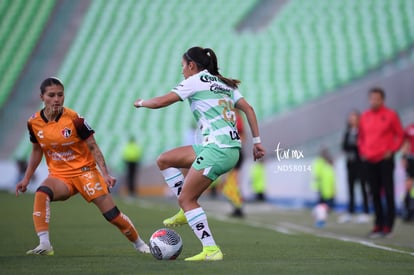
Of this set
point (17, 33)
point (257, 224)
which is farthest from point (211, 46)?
point (257, 224)

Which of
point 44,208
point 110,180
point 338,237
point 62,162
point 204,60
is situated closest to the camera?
point 204,60

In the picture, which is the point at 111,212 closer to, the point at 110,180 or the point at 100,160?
the point at 110,180

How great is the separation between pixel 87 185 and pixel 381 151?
572 cm

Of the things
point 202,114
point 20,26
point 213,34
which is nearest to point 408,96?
point 213,34

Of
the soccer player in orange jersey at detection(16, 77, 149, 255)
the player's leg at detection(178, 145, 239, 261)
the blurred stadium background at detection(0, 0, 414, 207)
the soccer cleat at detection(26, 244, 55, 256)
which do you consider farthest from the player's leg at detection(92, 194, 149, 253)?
the blurred stadium background at detection(0, 0, 414, 207)

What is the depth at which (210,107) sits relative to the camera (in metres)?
8.33

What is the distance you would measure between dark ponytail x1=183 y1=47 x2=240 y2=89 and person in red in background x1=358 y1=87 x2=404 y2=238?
548cm

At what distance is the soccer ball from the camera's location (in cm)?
852

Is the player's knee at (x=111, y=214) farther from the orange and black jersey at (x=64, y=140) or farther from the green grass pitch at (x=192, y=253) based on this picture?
the orange and black jersey at (x=64, y=140)

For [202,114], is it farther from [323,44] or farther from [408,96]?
[323,44]

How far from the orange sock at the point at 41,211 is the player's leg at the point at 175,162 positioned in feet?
3.94

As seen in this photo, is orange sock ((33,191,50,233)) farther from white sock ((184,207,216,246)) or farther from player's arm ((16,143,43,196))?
white sock ((184,207,216,246))

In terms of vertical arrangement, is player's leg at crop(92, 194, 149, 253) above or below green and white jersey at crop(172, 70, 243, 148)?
below

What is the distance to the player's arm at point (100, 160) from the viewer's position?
29.4 ft
